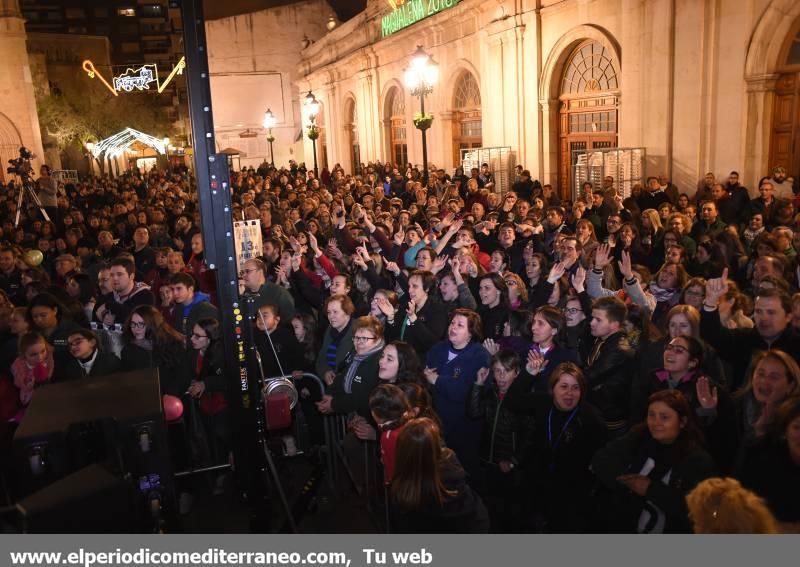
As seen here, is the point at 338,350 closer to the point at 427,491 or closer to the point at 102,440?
the point at 427,491

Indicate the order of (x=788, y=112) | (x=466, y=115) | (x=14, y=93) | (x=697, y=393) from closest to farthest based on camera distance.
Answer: (x=697, y=393), (x=788, y=112), (x=466, y=115), (x=14, y=93)

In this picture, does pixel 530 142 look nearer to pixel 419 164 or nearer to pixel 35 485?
pixel 419 164

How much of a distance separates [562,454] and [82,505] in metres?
3.03

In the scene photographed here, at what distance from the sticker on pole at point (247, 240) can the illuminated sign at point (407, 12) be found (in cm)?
1718

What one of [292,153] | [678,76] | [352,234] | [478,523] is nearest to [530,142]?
[678,76]

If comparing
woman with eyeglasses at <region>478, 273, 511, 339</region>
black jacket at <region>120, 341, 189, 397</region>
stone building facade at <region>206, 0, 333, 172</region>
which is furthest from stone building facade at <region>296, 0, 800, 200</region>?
stone building facade at <region>206, 0, 333, 172</region>

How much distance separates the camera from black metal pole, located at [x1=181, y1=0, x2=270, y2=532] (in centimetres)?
398

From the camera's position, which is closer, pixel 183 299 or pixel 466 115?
pixel 183 299

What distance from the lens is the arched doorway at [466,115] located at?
24672mm

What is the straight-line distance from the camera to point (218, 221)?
4.06 meters

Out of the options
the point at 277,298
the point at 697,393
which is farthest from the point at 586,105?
the point at 697,393

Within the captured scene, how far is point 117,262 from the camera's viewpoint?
7.51 metres

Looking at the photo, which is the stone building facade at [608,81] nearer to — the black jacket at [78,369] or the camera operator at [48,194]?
the black jacket at [78,369]

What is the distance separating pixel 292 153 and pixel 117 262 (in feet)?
146
